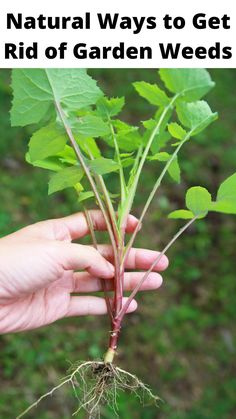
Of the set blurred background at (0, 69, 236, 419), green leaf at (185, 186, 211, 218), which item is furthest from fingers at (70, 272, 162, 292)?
blurred background at (0, 69, 236, 419)

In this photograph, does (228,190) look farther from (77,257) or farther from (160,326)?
(160,326)

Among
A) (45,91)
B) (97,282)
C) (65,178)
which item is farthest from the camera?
(97,282)

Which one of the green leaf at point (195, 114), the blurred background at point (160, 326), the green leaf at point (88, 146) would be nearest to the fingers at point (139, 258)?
the green leaf at point (88, 146)

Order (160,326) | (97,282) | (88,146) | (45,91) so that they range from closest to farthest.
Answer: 1. (45,91)
2. (88,146)
3. (97,282)
4. (160,326)

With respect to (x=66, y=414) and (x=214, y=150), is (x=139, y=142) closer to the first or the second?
(x=66, y=414)

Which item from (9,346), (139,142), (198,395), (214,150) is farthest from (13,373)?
(214,150)

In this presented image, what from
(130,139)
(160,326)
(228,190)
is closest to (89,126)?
(130,139)
